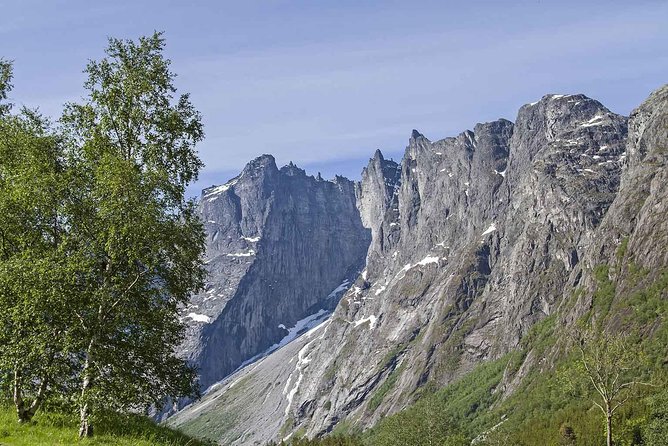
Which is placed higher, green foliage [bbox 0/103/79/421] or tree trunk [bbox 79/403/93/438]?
green foliage [bbox 0/103/79/421]

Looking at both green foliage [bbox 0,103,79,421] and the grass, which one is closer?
the grass

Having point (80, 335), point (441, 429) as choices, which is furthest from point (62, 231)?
point (441, 429)

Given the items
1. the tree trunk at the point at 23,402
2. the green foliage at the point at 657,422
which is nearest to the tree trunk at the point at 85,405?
the tree trunk at the point at 23,402

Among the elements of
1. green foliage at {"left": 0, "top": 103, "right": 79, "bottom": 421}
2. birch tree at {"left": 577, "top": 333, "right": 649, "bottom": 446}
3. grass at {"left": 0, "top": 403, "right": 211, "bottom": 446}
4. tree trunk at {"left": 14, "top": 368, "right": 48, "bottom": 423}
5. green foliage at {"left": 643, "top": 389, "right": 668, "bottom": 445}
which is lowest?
green foliage at {"left": 643, "top": 389, "right": 668, "bottom": 445}

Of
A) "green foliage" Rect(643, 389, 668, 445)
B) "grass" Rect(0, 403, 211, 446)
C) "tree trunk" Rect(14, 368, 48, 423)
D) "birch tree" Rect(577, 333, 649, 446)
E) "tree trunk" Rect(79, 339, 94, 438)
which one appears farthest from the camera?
"green foliage" Rect(643, 389, 668, 445)

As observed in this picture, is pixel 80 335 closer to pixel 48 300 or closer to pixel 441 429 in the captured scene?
pixel 48 300

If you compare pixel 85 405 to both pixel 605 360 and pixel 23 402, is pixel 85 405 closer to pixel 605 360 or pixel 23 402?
pixel 23 402

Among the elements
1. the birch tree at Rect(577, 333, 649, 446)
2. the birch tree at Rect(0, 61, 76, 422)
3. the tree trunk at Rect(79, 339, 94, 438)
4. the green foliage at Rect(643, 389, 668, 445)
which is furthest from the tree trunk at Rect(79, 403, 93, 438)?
the green foliage at Rect(643, 389, 668, 445)

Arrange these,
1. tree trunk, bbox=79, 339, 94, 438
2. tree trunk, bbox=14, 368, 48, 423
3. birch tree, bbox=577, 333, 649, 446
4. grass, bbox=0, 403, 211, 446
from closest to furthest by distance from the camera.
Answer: grass, bbox=0, 403, 211, 446
tree trunk, bbox=79, 339, 94, 438
tree trunk, bbox=14, 368, 48, 423
birch tree, bbox=577, 333, 649, 446

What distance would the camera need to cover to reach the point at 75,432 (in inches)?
872

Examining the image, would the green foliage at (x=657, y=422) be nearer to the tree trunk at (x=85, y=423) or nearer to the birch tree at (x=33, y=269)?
the tree trunk at (x=85, y=423)

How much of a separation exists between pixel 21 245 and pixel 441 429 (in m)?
120

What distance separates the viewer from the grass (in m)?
20.9

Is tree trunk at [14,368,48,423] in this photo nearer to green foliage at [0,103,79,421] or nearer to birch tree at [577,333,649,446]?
green foliage at [0,103,79,421]
